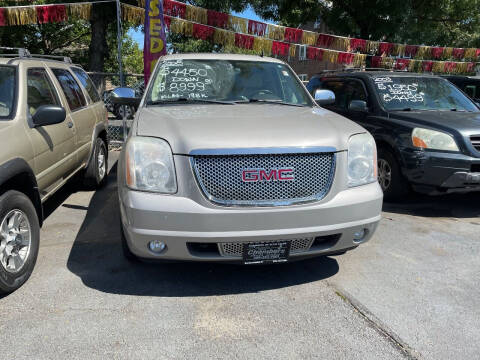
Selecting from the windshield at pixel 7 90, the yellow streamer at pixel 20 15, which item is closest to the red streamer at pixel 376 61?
the yellow streamer at pixel 20 15

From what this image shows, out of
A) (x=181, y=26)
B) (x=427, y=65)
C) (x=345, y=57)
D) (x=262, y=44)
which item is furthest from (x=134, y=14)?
(x=427, y=65)

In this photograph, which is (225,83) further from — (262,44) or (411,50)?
(411,50)

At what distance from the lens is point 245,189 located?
265cm

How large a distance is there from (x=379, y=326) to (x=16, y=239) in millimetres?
2680

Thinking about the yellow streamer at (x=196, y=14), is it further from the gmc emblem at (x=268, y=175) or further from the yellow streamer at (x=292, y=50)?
the gmc emblem at (x=268, y=175)

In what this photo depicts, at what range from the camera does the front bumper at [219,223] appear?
256 centimetres

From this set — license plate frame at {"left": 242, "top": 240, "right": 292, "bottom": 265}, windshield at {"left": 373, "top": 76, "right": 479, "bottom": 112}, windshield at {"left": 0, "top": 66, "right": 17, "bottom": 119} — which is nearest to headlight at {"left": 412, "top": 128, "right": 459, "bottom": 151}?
windshield at {"left": 373, "top": 76, "right": 479, "bottom": 112}

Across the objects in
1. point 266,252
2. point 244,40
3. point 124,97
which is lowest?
point 266,252

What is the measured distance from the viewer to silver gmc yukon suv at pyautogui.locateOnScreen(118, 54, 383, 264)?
259cm

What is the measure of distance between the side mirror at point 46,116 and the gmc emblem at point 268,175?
6.33 ft

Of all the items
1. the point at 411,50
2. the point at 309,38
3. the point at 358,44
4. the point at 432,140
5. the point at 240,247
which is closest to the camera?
the point at 240,247

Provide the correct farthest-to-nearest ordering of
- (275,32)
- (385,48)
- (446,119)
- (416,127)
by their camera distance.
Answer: (385,48) < (275,32) < (446,119) < (416,127)

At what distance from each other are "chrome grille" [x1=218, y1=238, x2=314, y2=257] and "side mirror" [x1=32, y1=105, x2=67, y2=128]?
6.49 feet

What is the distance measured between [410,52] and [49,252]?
1342 cm
